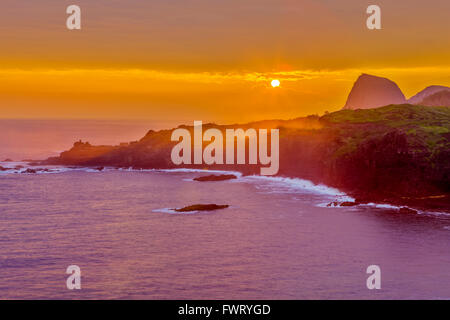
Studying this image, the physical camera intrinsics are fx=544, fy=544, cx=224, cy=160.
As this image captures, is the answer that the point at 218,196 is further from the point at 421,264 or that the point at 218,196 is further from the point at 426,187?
the point at 421,264

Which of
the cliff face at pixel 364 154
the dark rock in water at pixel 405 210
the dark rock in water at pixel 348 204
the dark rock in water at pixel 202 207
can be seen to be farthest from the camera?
the cliff face at pixel 364 154

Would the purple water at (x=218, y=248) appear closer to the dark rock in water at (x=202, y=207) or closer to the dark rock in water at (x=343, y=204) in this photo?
the dark rock in water at (x=343, y=204)

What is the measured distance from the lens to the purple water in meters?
42.2

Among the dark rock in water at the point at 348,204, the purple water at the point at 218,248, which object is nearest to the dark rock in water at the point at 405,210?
the purple water at the point at 218,248

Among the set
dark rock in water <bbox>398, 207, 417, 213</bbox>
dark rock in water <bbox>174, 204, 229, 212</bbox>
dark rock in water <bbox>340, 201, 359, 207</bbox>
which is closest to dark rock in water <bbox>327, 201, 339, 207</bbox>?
dark rock in water <bbox>340, 201, 359, 207</bbox>

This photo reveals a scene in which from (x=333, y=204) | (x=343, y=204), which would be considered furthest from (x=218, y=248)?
(x=343, y=204)

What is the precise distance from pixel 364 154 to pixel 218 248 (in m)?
A: 53.5

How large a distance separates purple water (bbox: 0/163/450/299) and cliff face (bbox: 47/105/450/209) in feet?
32.6

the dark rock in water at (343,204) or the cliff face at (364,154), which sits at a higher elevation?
the cliff face at (364,154)

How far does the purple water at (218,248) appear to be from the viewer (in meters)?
42.2

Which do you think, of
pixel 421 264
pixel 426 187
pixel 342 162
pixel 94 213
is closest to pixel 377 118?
pixel 342 162

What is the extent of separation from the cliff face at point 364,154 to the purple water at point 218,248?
32.6 feet

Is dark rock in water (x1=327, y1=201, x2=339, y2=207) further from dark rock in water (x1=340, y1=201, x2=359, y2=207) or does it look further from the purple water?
the purple water

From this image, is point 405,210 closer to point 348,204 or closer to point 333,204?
point 348,204
